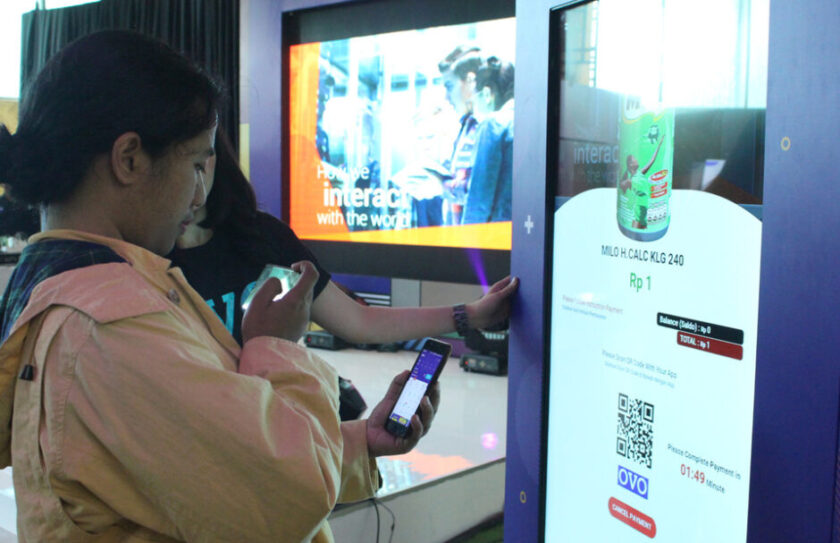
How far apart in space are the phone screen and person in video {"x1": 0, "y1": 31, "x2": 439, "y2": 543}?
27cm

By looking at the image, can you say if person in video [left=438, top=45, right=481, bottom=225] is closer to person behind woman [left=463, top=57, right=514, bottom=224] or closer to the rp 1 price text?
person behind woman [left=463, top=57, right=514, bottom=224]

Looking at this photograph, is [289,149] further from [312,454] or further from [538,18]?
[312,454]

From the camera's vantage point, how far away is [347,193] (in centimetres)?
362

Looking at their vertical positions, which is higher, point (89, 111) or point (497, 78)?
point (497, 78)

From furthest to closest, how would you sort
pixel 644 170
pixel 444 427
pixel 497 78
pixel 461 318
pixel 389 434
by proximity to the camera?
pixel 497 78, pixel 444 427, pixel 461 318, pixel 644 170, pixel 389 434

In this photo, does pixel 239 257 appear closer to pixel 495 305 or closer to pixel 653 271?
pixel 495 305

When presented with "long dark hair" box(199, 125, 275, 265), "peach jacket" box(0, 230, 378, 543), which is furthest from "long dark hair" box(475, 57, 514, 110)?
"peach jacket" box(0, 230, 378, 543)

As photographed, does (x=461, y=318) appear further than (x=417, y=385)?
Yes

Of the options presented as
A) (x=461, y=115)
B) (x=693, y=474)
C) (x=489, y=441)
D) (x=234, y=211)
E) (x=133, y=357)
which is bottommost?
(x=489, y=441)

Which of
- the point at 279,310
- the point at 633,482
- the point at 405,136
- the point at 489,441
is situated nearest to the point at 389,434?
the point at 279,310

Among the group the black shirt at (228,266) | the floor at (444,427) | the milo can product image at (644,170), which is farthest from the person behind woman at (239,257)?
the floor at (444,427)

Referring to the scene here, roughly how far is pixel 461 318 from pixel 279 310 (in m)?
0.82

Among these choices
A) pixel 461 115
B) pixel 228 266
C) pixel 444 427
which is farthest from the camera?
pixel 461 115

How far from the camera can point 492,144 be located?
3111mm
